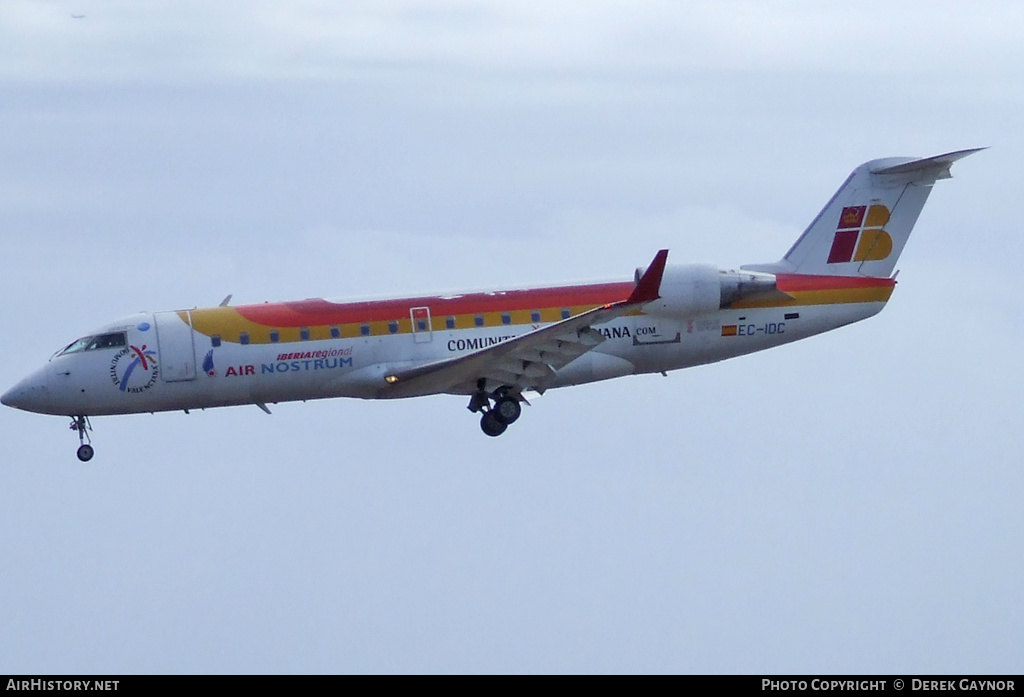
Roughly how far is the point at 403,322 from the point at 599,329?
177 inches

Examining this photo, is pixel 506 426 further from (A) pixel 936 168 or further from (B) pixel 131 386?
(A) pixel 936 168

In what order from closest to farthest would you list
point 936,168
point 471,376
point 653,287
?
1. point 653,287
2. point 471,376
3. point 936,168

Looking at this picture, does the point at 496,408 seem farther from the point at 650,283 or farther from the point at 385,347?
the point at 650,283

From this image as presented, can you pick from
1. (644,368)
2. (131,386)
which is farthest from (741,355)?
(131,386)

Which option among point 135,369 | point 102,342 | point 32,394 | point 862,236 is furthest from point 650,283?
point 32,394

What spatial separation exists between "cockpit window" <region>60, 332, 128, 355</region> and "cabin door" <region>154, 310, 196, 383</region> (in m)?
0.88

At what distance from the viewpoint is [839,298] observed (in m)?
40.8

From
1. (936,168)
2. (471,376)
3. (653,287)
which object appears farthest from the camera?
(936,168)

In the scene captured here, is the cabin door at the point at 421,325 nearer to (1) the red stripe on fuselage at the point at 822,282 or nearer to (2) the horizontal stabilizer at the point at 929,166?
(1) the red stripe on fuselage at the point at 822,282

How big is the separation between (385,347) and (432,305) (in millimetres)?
1458

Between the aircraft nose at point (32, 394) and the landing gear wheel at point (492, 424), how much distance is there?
32.7 feet

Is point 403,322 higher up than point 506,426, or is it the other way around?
point 403,322

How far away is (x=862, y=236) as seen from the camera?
1636 inches

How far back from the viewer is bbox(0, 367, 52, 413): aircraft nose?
39.4 metres
